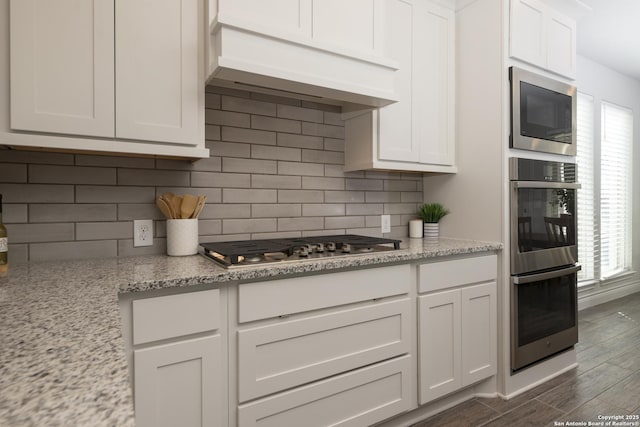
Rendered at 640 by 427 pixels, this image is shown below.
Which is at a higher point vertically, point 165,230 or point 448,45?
point 448,45

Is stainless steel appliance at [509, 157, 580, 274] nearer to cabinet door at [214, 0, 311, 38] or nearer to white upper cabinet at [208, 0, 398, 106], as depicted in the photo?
white upper cabinet at [208, 0, 398, 106]

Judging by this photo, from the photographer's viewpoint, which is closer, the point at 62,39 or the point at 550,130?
the point at 62,39

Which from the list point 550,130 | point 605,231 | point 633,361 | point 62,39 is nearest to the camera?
point 62,39

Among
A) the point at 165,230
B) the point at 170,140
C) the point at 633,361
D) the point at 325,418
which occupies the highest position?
the point at 170,140

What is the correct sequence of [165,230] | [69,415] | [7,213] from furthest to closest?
[165,230]
[7,213]
[69,415]

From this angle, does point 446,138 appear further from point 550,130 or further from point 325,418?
point 325,418

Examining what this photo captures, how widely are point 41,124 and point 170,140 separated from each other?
0.43 metres

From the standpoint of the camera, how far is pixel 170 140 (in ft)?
5.05

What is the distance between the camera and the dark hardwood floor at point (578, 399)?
198 cm

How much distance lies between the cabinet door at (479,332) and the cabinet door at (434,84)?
0.85m

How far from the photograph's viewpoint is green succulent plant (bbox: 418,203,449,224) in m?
2.55

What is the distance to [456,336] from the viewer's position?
6.73 ft

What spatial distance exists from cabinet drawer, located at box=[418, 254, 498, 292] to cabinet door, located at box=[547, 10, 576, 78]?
54.2 inches

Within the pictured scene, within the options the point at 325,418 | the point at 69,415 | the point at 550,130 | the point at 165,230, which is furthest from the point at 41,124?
the point at 550,130
